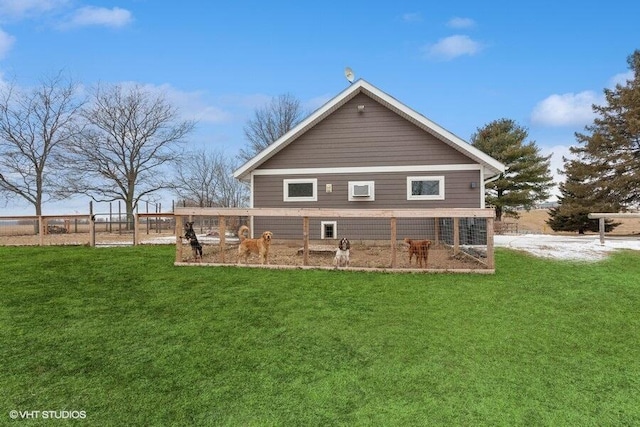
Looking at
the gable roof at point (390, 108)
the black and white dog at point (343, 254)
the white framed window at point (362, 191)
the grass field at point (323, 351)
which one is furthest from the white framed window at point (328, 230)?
the grass field at point (323, 351)

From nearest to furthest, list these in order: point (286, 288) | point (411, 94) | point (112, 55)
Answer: point (286, 288)
point (112, 55)
point (411, 94)

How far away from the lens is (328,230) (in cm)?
1092

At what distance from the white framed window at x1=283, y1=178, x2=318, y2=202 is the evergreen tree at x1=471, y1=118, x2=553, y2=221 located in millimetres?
21155

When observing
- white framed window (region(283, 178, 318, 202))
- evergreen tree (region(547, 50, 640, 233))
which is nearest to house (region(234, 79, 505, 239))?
white framed window (region(283, 178, 318, 202))

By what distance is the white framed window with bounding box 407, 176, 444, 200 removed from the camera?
Answer: 10.3 m

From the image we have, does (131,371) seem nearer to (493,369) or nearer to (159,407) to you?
(159,407)

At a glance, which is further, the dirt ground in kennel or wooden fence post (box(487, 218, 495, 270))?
the dirt ground in kennel

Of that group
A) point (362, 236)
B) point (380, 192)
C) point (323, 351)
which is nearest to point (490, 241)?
point (323, 351)

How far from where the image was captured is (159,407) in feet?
8.06

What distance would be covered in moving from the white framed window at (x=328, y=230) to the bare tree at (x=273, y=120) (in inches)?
803

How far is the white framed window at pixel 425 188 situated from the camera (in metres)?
10.3

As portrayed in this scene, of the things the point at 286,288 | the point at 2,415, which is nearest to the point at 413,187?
the point at 286,288

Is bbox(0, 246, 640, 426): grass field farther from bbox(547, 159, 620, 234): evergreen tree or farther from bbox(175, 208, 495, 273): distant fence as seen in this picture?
bbox(547, 159, 620, 234): evergreen tree

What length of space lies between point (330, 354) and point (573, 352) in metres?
2.33
